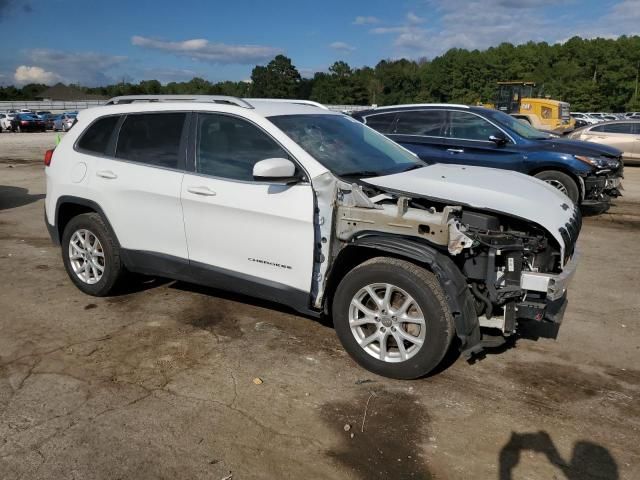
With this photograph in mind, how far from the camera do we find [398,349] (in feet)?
12.4

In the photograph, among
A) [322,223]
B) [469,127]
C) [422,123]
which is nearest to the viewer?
[322,223]

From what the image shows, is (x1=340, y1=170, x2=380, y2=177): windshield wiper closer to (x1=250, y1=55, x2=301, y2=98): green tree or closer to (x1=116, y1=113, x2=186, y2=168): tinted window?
(x1=116, y1=113, x2=186, y2=168): tinted window

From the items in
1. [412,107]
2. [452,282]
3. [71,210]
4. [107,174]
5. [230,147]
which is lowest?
[452,282]

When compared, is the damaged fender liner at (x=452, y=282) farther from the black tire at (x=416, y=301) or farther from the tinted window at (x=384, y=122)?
the tinted window at (x=384, y=122)

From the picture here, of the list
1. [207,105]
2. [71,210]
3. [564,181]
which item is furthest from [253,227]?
[564,181]

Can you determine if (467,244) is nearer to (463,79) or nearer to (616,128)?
(616,128)

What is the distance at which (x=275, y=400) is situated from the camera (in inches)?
139

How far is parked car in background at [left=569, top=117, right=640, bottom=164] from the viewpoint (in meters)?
16.0

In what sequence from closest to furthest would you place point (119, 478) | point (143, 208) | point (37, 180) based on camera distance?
1. point (119, 478)
2. point (143, 208)
3. point (37, 180)

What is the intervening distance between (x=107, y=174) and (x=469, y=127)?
620 centimetres

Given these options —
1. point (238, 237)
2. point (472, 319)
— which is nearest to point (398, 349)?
point (472, 319)

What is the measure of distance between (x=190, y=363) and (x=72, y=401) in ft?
2.72

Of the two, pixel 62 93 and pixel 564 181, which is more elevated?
pixel 62 93

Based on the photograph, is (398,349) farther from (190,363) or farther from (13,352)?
(13,352)
